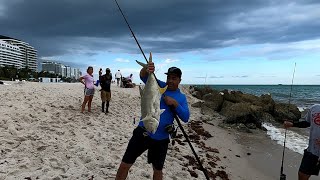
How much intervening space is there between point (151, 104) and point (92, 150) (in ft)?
12.9

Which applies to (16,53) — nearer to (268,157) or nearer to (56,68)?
(56,68)

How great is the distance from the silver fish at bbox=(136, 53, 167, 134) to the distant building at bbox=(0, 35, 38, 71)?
113 m

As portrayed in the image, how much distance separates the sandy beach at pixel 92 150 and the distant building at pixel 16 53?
349ft

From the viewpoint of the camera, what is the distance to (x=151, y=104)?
12.1 ft

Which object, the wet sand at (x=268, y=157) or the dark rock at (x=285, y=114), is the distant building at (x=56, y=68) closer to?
the dark rock at (x=285, y=114)

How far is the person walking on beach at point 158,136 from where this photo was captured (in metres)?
4.02

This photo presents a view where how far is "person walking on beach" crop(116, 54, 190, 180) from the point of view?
402 cm

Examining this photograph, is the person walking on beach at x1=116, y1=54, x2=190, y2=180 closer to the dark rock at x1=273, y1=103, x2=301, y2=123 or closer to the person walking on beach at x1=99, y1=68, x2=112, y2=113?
the person walking on beach at x1=99, y1=68, x2=112, y2=113

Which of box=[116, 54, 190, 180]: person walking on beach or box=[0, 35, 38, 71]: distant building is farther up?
box=[0, 35, 38, 71]: distant building

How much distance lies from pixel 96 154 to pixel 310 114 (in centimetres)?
436

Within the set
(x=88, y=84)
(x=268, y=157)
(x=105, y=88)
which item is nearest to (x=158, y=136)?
(x=268, y=157)

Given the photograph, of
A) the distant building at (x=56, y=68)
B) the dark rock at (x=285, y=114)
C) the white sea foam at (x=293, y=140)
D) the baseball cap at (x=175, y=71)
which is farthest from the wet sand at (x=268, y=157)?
the distant building at (x=56, y=68)

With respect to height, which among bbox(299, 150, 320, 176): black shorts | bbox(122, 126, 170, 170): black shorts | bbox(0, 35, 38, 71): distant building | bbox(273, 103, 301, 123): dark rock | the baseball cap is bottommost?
bbox(273, 103, 301, 123): dark rock

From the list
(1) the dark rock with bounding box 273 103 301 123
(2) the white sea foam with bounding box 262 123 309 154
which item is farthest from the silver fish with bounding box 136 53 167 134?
(1) the dark rock with bounding box 273 103 301 123
